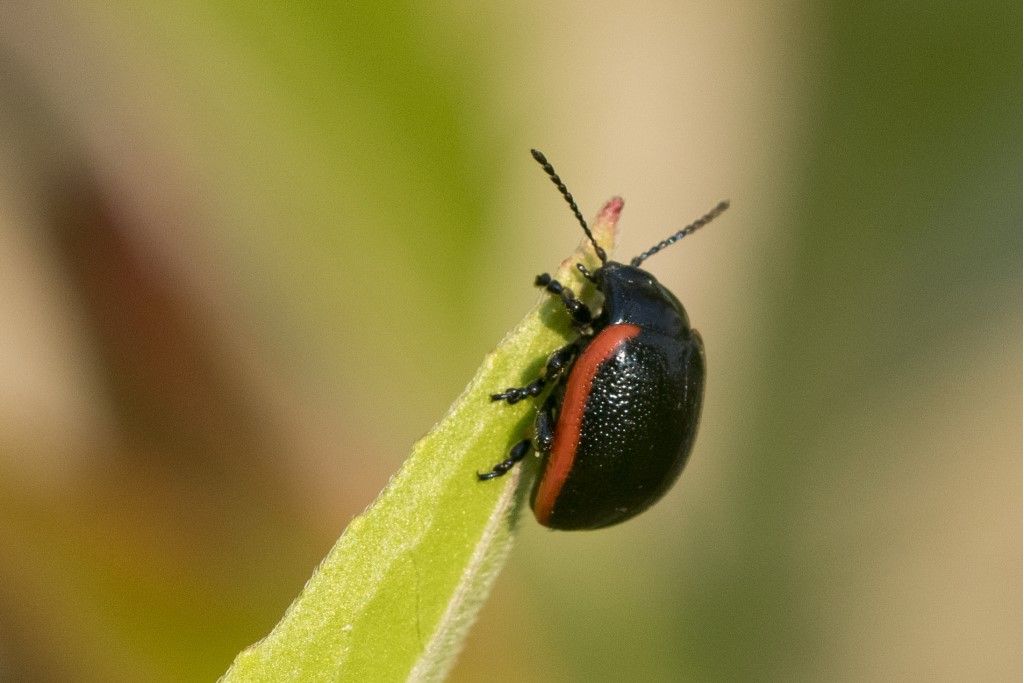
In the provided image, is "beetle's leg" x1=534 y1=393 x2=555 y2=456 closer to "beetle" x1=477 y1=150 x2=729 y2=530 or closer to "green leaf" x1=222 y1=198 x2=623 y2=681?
"beetle" x1=477 y1=150 x2=729 y2=530

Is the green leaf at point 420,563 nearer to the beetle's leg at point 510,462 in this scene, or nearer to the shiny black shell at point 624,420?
the beetle's leg at point 510,462

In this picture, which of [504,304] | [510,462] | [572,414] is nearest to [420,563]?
[510,462]

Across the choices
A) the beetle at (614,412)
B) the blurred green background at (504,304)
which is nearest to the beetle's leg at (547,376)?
the beetle at (614,412)

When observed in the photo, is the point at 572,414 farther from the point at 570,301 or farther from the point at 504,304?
the point at 504,304

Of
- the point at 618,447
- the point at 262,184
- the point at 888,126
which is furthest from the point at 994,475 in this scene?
the point at 262,184

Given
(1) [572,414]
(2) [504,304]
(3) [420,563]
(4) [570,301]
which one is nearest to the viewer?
(3) [420,563]
